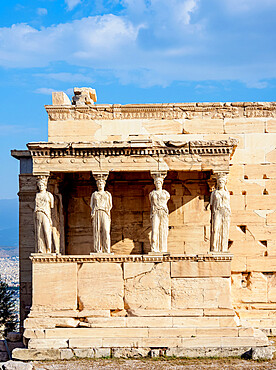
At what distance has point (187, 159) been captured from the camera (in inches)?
555

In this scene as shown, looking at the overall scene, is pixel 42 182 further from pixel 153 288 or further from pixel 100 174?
pixel 153 288

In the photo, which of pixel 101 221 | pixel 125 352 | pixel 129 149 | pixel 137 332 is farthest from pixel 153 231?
pixel 125 352

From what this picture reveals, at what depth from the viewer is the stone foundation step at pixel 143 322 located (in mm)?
13633

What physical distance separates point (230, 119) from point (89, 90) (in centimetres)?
363

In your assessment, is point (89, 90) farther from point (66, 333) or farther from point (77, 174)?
point (66, 333)

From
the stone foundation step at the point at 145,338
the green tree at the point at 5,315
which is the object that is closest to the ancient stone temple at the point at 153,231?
the stone foundation step at the point at 145,338

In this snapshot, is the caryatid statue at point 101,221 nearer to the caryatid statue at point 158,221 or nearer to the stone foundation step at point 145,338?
the caryatid statue at point 158,221

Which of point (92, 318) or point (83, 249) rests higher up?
point (83, 249)

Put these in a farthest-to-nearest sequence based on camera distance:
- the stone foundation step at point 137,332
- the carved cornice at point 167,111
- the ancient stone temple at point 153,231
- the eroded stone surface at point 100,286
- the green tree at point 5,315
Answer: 1. the green tree at point 5,315
2. the carved cornice at point 167,111
3. the eroded stone surface at point 100,286
4. the ancient stone temple at point 153,231
5. the stone foundation step at point 137,332

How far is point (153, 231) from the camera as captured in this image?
13891mm

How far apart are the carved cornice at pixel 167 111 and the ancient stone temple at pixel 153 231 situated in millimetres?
24

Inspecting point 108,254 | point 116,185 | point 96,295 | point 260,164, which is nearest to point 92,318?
point 96,295

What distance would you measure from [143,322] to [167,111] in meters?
5.17

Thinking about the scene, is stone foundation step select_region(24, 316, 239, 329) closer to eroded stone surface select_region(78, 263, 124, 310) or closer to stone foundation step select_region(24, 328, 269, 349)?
stone foundation step select_region(24, 328, 269, 349)
